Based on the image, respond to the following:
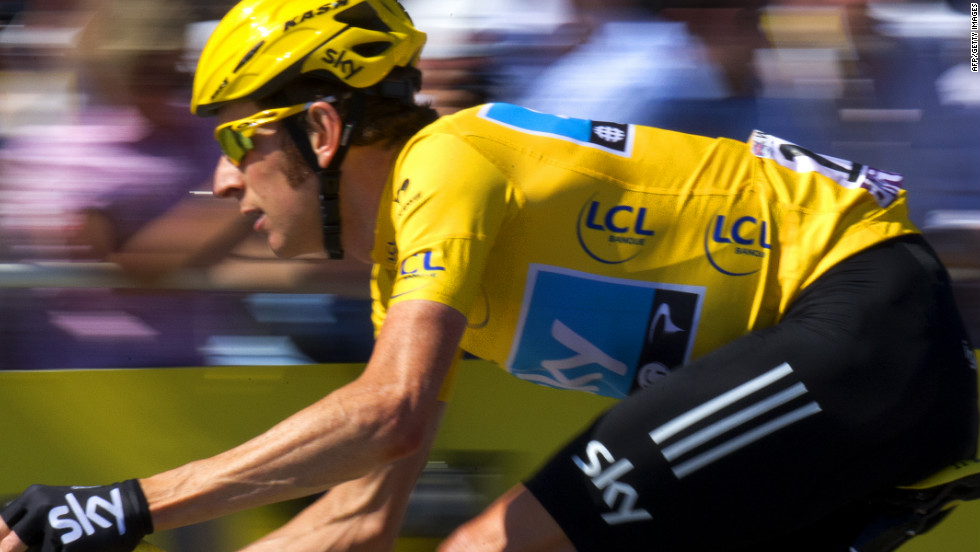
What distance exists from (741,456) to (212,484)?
891 mm

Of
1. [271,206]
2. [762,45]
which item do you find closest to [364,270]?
[271,206]

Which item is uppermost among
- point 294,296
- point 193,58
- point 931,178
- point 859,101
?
point 193,58

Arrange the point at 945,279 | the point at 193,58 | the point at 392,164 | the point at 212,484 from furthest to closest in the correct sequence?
the point at 193,58 < the point at 392,164 < the point at 945,279 < the point at 212,484

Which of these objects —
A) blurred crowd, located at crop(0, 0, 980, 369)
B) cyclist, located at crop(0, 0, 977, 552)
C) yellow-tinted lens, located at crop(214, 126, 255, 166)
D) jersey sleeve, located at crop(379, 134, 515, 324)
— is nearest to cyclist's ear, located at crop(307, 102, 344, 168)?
cyclist, located at crop(0, 0, 977, 552)

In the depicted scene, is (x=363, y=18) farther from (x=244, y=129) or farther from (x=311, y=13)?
(x=244, y=129)

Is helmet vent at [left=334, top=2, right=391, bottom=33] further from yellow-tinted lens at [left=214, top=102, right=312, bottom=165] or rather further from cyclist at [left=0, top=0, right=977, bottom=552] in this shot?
yellow-tinted lens at [left=214, top=102, right=312, bottom=165]

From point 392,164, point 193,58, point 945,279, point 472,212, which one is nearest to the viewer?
point 472,212

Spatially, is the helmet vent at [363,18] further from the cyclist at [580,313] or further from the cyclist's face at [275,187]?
the cyclist's face at [275,187]

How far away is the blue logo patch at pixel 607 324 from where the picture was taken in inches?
76.5

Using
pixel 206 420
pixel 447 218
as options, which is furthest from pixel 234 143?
pixel 206 420

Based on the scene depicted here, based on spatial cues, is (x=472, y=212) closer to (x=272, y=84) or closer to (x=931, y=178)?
(x=272, y=84)

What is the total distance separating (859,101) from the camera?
324 cm

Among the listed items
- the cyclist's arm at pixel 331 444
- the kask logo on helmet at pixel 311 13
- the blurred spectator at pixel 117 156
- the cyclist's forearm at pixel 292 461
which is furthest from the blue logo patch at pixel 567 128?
the blurred spectator at pixel 117 156

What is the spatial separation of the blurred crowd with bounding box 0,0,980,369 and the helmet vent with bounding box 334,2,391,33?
1.00 metres
